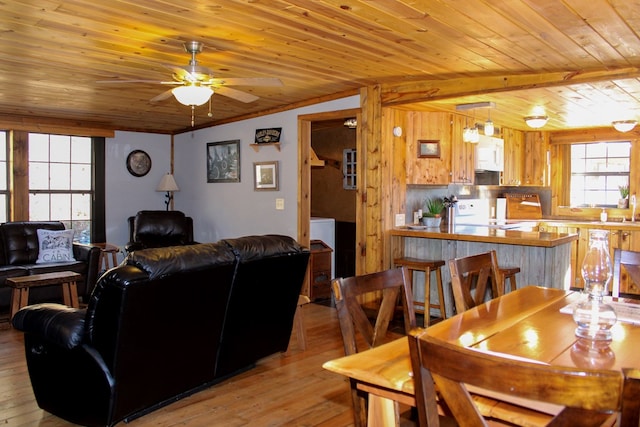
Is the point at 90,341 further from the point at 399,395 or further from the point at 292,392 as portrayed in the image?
the point at 399,395

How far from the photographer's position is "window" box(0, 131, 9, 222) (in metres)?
6.83

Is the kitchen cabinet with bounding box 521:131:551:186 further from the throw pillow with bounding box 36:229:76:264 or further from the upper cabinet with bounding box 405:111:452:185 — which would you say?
the throw pillow with bounding box 36:229:76:264

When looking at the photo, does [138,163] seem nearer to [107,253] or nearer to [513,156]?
[107,253]

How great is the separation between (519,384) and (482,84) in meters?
3.95

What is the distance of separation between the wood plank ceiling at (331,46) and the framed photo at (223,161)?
1527 millimetres

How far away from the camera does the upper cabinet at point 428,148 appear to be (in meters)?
5.53

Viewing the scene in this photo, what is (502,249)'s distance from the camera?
4867 millimetres

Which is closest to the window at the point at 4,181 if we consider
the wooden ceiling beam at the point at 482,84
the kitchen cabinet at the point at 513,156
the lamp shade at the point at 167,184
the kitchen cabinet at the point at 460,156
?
the lamp shade at the point at 167,184

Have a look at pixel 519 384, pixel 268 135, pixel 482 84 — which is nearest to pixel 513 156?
pixel 482 84

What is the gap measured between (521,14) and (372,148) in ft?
7.94

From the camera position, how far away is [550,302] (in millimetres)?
2484

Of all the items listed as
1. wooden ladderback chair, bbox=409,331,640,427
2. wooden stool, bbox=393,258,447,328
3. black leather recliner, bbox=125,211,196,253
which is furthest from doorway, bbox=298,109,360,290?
wooden ladderback chair, bbox=409,331,640,427

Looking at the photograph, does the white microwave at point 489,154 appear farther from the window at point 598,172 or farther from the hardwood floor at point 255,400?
the hardwood floor at point 255,400

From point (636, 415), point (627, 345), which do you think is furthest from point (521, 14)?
point (636, 415)
